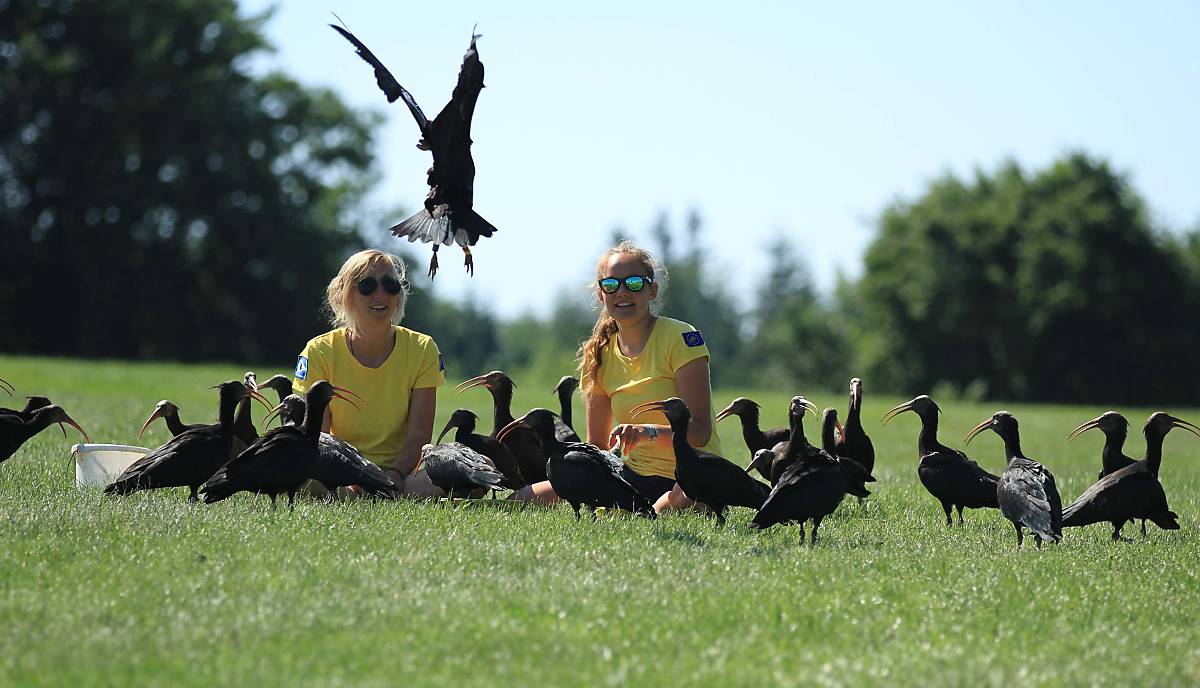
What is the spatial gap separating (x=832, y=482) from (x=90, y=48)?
44.0 metres

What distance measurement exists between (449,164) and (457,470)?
2.33 metres

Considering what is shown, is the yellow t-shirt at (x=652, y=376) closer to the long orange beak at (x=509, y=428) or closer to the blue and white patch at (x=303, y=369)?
the long orange beak at (x=509, y=428)

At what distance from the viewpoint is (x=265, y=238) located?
49281mm

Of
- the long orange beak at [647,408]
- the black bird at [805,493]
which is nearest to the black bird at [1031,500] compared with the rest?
the black bird at [805,493]

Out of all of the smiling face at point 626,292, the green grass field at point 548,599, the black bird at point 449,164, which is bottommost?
the green grass field at point 548,599

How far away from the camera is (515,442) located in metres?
10.5

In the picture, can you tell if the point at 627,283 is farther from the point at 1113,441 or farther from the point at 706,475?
the point at 1113,441

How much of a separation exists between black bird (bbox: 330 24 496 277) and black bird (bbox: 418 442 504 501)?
1293mm

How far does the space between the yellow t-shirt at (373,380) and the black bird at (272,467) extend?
1.03 meters

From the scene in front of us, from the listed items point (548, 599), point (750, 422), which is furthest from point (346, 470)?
point (750, 422)

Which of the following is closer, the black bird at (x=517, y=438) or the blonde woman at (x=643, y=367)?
the blonde woman at (x=643, y=367)

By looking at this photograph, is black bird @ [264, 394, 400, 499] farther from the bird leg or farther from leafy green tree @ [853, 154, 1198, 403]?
leafy green tree @ [853, 154, 1198, 403]

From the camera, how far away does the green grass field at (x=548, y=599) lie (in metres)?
4.89

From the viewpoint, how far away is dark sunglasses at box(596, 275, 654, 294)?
28.8ft
